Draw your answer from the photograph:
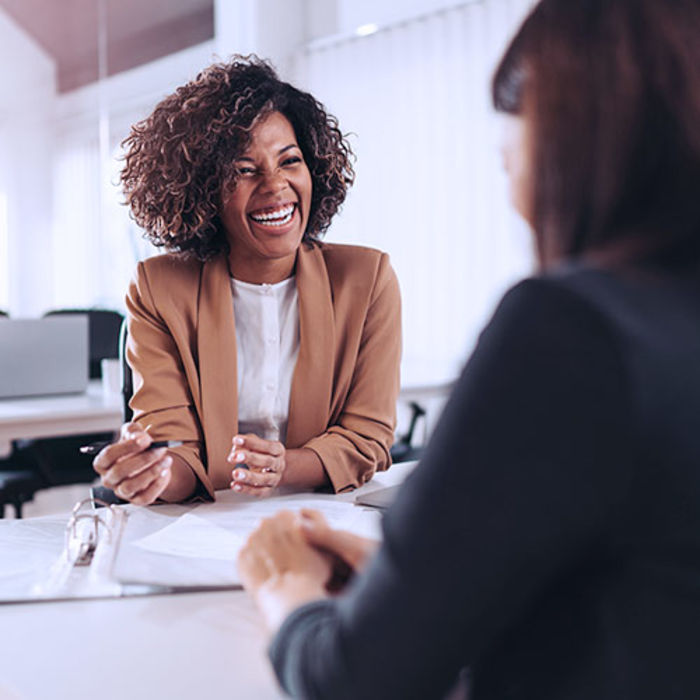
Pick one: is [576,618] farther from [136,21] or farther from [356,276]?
[136,21]

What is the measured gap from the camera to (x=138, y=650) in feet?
2.49

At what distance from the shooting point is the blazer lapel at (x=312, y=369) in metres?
1.52

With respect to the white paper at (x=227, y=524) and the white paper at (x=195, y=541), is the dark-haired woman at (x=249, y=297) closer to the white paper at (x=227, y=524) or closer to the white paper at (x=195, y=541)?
the white paper at (x=227, y=524)

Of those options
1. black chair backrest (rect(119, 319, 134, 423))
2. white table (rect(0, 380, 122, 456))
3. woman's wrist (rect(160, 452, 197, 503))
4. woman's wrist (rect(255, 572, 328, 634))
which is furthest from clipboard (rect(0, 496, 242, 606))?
white table (rect(0, 380, 122, 456))

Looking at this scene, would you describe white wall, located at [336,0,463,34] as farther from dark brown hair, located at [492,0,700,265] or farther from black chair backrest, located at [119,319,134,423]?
dark brown hair, located at [492,0,700,265]

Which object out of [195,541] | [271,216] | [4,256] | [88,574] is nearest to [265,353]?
[271,216]

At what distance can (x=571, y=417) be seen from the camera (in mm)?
446

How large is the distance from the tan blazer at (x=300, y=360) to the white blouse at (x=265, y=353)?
0.15 feet

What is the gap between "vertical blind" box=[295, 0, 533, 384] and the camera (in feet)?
13.4

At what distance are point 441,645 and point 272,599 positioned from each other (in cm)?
21

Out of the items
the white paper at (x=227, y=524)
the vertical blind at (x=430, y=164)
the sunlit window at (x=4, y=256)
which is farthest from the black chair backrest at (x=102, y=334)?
the white paper at (x=227, y=524)

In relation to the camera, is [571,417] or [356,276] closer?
[571,417]

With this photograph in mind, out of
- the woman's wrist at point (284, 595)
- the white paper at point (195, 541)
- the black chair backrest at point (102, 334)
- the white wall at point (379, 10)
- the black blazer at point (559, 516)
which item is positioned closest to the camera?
the black blazer at point (559, 516)

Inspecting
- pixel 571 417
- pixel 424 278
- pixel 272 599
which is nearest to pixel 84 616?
pixel 272 599
